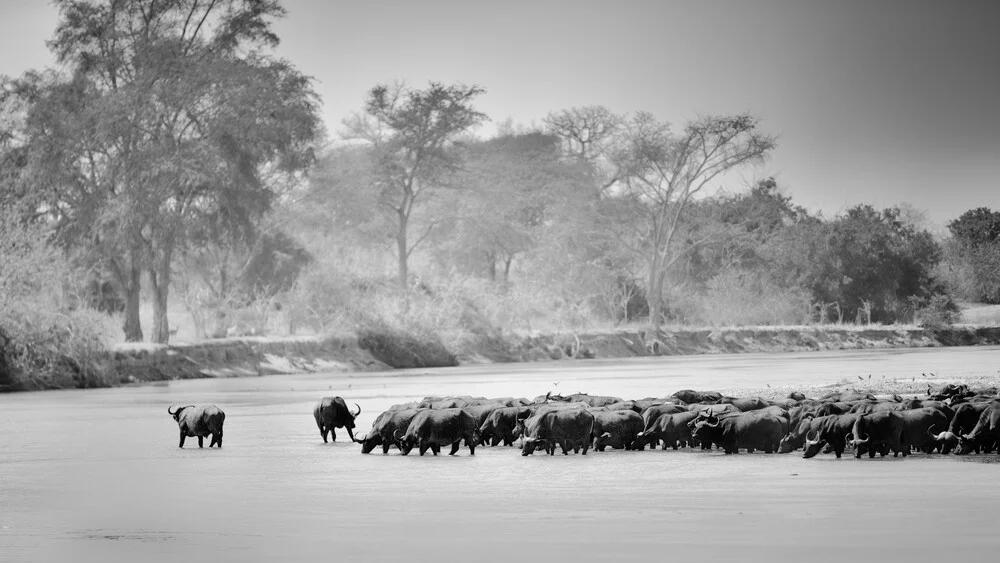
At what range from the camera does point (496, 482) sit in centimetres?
1386

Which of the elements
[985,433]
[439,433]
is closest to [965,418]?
[985,433]

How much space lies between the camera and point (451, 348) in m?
56.9

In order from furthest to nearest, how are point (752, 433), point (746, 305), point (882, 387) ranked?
point (746, 305), point (882, 387), point (752, 433)

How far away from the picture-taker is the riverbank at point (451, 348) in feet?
143

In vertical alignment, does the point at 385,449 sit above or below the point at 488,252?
below

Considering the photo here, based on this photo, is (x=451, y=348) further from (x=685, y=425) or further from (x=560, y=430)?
(x=560, y=430)

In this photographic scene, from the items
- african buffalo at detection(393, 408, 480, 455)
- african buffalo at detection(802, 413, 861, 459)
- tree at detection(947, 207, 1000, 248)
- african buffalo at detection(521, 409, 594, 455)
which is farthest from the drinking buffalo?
tree at detection(947, 207, 1000, 248)

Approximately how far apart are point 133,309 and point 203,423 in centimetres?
3078

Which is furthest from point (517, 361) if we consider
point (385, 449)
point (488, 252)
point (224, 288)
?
point (385, 449)

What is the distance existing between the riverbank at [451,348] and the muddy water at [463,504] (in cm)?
2326

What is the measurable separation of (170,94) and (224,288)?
14.5m

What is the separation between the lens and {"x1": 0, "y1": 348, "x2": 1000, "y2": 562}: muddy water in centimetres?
970

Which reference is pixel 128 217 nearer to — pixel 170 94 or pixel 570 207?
pixel 170 94

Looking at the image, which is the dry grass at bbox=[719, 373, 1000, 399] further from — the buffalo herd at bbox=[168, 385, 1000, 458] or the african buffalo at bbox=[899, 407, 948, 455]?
the african buffalo at bbox=[899, 407, 948, 455]
